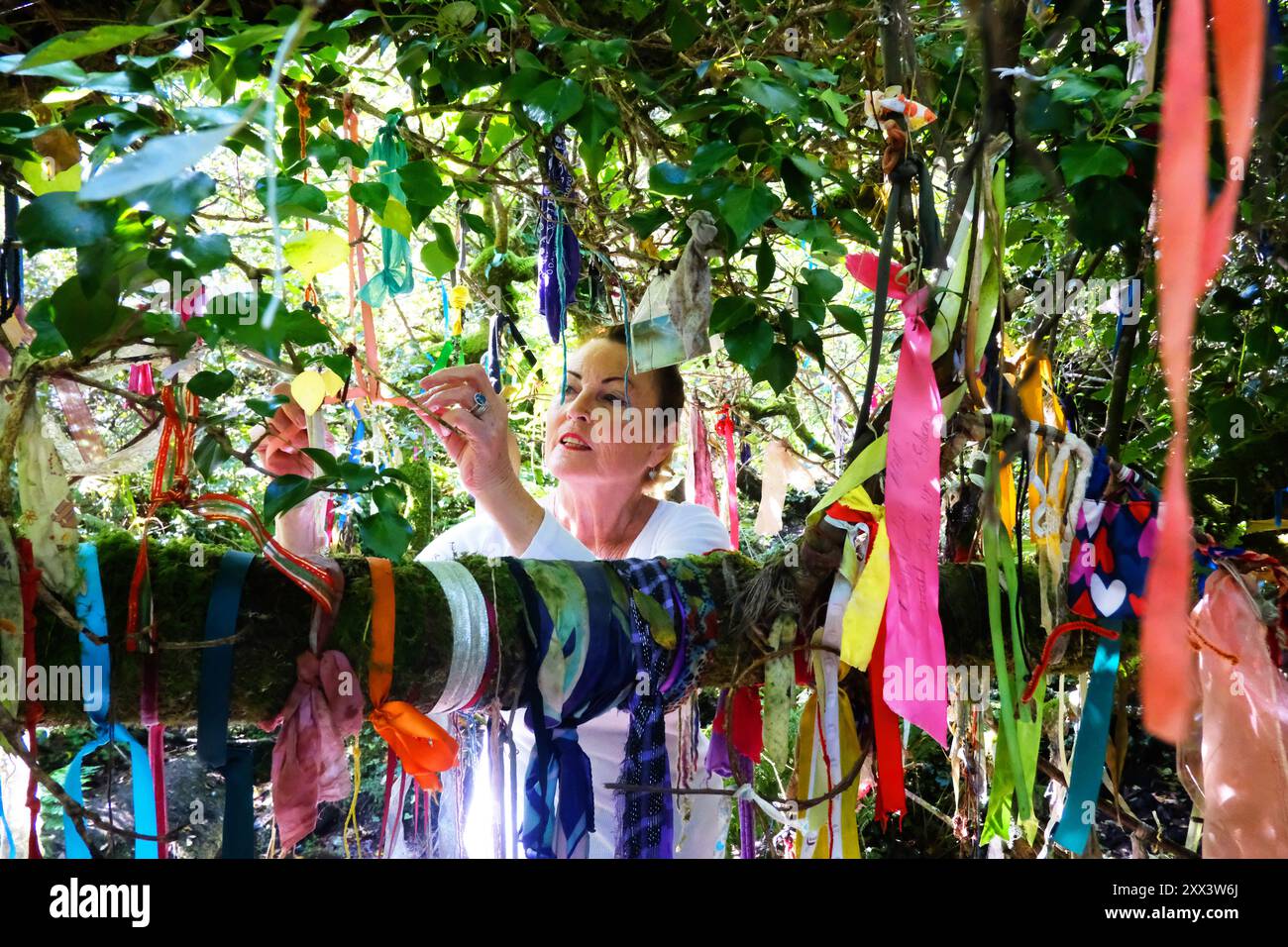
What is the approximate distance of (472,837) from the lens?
1428mm

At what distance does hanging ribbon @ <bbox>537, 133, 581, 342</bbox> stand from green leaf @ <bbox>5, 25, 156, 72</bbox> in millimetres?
982

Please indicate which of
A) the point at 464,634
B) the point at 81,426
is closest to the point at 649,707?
the point at 464,634

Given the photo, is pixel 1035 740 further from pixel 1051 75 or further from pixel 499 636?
pixel 1051 75

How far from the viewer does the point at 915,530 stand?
93 cm

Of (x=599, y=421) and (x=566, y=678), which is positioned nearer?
(x=566, y=678)

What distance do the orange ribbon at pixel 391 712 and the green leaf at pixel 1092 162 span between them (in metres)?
0.78

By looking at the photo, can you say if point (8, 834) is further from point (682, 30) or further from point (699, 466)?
point (699, 466)

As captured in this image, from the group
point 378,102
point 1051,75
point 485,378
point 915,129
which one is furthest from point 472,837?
point 378,102

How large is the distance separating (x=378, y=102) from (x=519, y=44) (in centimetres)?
91

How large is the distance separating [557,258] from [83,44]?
41.2 inches

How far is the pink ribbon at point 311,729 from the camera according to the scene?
3.16ft

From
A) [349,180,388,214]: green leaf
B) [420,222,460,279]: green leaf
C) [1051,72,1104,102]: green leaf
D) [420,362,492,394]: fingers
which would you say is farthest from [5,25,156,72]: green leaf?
[420,362,492,394]: fingers

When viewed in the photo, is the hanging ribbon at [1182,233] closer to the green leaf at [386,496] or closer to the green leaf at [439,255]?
the green leaf at [386,496]

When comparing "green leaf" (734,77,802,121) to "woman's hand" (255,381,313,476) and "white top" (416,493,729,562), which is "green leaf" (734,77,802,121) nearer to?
"woman's hand" (255,381,313,476)
